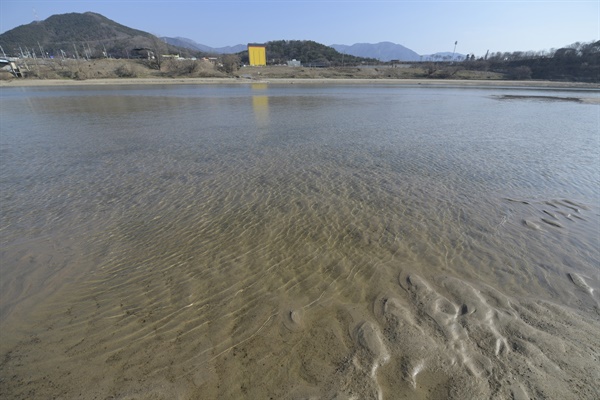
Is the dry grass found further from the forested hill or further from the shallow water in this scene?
the shallow water

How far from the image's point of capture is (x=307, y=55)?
156125 mm

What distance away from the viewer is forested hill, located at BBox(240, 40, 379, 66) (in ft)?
479

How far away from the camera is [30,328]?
4.16m

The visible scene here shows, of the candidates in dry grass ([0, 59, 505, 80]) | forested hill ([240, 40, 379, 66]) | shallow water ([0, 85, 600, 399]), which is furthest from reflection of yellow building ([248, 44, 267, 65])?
shallow water ([0, 85, 600, 399])

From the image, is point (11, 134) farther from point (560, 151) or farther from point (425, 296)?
point (560, 151)

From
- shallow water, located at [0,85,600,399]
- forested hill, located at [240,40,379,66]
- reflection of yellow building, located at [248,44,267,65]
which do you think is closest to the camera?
shallow water, located at [0,85,600,399]

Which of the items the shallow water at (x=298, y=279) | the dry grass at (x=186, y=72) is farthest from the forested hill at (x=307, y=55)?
the shallow water at (x=298, y=279)

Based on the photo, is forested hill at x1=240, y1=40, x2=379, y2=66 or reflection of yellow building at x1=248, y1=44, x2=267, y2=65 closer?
reflection of yellow building at x1=248, y1=44, x2=267, y2=65

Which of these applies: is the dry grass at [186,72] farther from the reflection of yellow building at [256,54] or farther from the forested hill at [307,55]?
the forested hill at [307,55]

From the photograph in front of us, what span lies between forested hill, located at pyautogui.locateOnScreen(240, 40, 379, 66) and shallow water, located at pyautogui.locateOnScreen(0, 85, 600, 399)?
480 feet

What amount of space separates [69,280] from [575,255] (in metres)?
10.0

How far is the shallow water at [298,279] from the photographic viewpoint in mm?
3428

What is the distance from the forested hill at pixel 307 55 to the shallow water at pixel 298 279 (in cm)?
14616

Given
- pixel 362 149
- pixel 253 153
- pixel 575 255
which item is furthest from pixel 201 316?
pixel 362 149
